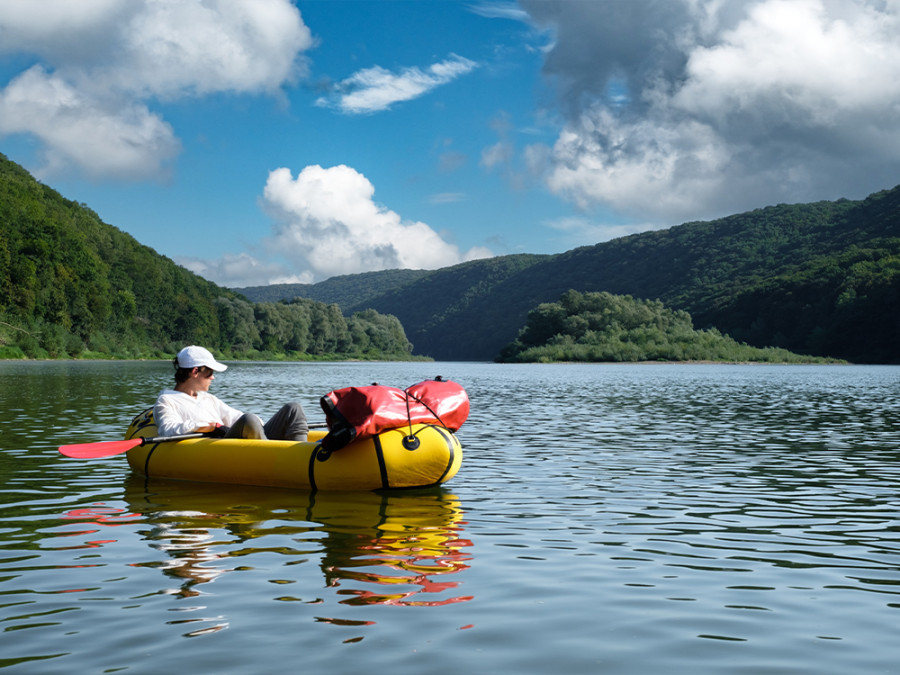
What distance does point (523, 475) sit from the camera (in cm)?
1101

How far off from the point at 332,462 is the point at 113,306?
96242 millimetres

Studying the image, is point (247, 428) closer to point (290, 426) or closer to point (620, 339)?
point (290, 426)

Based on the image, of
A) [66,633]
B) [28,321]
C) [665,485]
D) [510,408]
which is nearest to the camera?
[66,633]

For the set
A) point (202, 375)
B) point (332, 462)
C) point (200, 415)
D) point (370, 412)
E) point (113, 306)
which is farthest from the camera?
point (113, 306)

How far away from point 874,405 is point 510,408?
1083 centimetres

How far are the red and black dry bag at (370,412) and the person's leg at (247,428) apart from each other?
1198mm

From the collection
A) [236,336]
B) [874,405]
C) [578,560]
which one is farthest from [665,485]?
[236,336]

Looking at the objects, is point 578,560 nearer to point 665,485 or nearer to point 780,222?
point 665,485

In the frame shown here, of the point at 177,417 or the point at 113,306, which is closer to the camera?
the point at 177,417

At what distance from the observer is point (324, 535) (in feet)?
24.3

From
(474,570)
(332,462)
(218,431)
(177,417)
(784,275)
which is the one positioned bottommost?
(474,570)

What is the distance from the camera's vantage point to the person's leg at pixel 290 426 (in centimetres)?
1045

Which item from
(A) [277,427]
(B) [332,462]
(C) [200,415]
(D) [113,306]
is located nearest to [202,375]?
(C) [200,415]

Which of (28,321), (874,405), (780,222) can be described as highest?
(780,222)
